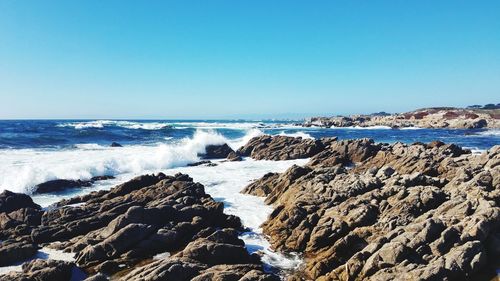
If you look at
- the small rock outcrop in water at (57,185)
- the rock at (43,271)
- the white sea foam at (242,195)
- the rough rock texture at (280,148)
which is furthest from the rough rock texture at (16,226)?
the rough rock texture at (280,148)

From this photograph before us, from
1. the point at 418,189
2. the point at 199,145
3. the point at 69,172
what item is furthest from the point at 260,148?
the point at 418,189

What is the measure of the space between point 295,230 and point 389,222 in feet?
13.0

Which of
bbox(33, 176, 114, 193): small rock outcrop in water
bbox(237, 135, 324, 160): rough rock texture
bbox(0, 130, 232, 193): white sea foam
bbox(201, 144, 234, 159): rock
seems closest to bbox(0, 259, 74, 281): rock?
bbox(33, 176, 114, 193): small rock outcrop in water

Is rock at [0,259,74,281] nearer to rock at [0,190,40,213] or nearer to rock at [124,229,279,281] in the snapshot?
rock at [124,229,279,281]

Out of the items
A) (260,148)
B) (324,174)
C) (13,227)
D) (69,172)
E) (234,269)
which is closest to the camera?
(234,269)

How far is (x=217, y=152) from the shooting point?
153 feet

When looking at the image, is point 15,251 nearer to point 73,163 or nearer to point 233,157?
point 73,163

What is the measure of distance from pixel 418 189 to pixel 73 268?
15.1m

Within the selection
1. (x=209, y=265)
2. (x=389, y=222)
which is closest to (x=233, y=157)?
(x=389, y=222)

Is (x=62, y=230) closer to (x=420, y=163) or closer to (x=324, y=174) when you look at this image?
(x=324, y=174)

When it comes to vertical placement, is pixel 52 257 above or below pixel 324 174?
below

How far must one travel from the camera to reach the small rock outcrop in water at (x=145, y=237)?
12633mm

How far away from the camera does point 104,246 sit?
15.4 metres

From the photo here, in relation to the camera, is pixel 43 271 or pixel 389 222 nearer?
pixel 43 271
